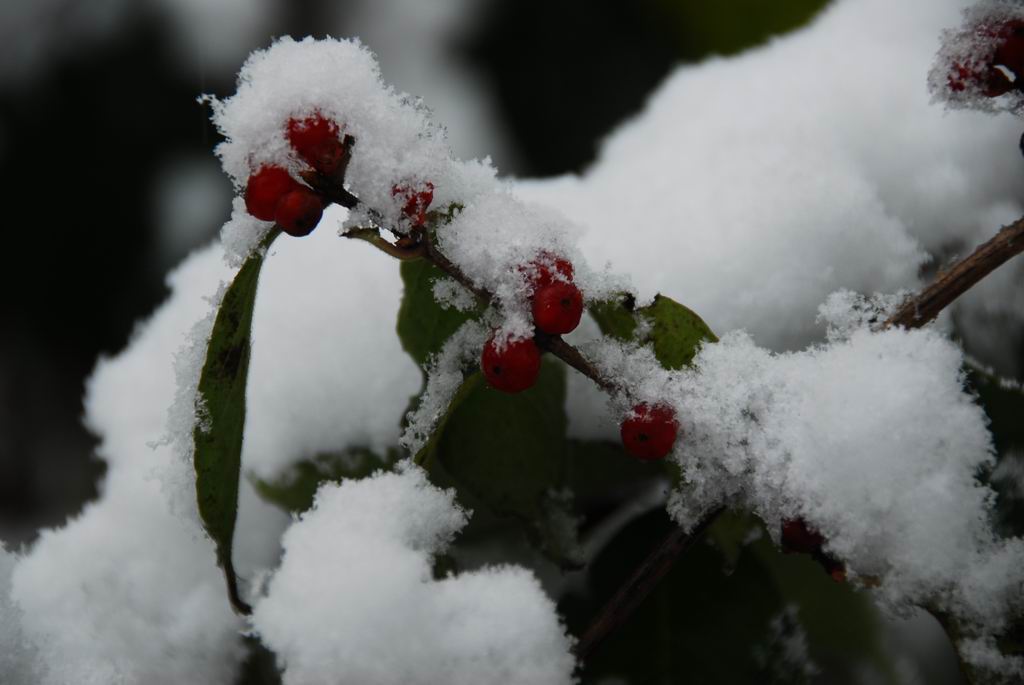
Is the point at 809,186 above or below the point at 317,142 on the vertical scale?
above

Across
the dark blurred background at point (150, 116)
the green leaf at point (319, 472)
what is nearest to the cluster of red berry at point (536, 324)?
the green leaf at point (319, 472)

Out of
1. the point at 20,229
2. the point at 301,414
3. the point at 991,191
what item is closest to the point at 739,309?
the point at 991,191

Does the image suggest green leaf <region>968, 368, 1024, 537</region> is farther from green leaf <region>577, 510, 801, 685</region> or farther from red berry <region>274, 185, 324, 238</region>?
red berry <region>274, 185, 324, 238</region>

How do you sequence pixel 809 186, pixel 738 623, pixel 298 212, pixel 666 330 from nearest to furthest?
pixel 298 212 < pixel 666 330 < pixel 738 623 < pixel 809 186

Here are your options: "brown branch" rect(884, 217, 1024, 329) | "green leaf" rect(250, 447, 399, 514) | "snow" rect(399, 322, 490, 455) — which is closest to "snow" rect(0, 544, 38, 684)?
"green leaf" rect(250, 447, 399, 514)

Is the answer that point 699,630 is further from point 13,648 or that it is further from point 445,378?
point 13,648

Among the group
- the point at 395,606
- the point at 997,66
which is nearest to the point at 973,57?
the point at 997,66
